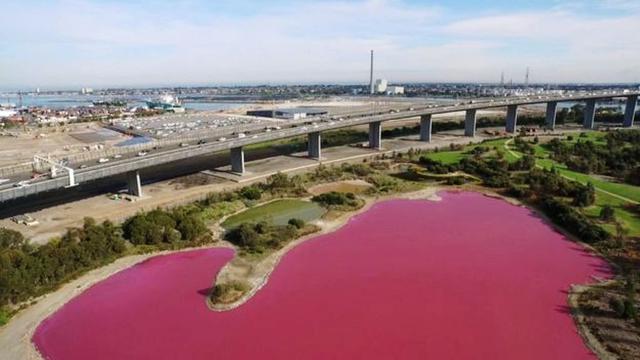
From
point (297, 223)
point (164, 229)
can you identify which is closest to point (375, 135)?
point (297, 223)

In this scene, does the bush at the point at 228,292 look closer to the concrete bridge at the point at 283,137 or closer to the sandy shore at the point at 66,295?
the sandy shore at the point at 66,295

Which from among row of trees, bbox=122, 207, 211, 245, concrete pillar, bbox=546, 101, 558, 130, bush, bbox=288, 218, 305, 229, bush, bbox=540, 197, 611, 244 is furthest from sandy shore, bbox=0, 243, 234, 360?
concrete pillar, bbox=546, 101, 558, 130

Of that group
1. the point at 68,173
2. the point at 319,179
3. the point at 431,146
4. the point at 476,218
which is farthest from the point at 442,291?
the point at 431,146

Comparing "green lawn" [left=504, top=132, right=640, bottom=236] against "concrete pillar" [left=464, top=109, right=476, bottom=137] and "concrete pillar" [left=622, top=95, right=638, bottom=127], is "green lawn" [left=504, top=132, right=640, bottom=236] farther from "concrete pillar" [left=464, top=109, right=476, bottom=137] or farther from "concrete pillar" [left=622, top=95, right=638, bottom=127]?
"concrete pillar" [left=622, top=95, right=638, bottom=127]

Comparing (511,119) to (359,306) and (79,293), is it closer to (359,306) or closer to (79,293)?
(359,306)

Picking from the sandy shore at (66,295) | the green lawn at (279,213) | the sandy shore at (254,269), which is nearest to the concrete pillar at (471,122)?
the green lawn at (279,213)

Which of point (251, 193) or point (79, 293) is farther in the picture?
point (251, 193)
